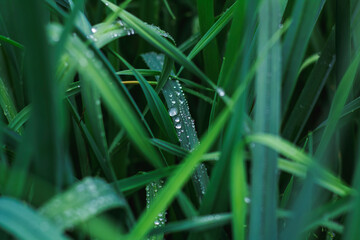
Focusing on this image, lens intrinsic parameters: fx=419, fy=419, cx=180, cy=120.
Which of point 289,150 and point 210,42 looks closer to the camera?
point 289,150

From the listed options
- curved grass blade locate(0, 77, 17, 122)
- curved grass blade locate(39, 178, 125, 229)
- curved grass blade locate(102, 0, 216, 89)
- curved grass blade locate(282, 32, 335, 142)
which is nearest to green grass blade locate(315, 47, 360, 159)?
curved grass blade locate(282, 32, 335, 142)

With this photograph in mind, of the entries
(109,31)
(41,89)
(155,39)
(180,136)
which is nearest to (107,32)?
(109,31)

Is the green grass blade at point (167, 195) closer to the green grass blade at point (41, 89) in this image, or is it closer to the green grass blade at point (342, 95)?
the green grass blade at point (41, 89)

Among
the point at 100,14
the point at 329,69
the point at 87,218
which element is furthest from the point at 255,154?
the point at 100,14

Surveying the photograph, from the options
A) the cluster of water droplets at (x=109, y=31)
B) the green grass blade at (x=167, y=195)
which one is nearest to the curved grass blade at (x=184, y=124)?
the cluster of water droplets at (x=109, y=31)

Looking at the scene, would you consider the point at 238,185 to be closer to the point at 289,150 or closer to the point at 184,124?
the point at 289,150

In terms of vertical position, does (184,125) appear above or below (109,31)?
below
